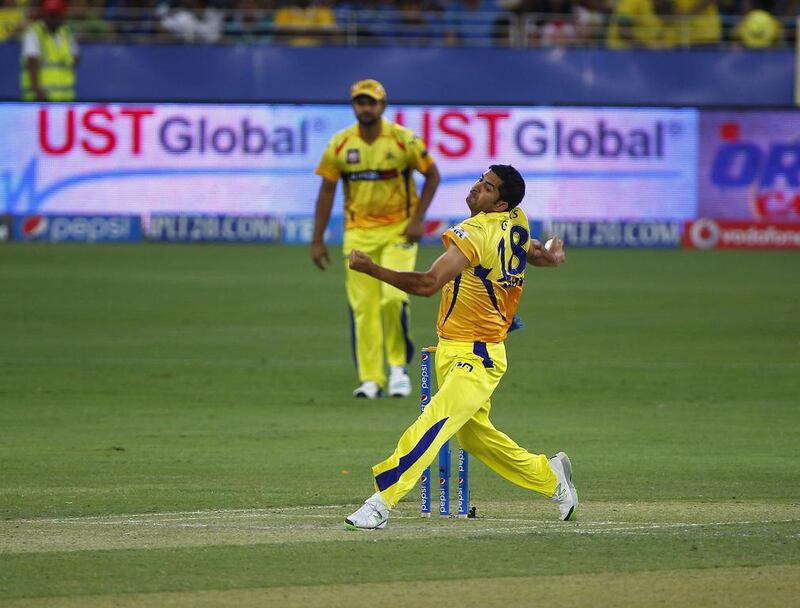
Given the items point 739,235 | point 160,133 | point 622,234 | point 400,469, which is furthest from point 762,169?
point 400,469

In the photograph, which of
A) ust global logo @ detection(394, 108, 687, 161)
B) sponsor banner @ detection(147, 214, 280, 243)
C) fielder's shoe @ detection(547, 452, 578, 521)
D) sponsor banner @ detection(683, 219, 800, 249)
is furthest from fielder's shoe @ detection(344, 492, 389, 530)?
sponsor banner @ detection(683, 219, 800, 249)

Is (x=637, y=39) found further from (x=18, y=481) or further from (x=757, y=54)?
(x=18, y=481)

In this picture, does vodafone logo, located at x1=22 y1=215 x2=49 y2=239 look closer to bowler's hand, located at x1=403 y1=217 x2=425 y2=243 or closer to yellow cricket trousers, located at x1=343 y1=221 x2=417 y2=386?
yellow cricket trousers, located at x1=343 y1=221 x2=417 y2=386

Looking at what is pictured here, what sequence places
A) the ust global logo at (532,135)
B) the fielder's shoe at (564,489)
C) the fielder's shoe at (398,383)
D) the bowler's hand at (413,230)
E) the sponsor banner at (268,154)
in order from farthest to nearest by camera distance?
the ust global logo at (532,135)
the sponsor banner at (268,154)
the fielder's shoe at (398,383)
the bowler's hand at (413,230)
the fielder's shoe at (564,489)

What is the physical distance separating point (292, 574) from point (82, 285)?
46.7ft

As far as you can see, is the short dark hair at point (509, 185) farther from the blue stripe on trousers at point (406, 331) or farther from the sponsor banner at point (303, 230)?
the sponsor banner at point (303, 230)

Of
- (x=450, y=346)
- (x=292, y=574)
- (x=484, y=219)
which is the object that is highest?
(x=484, y=219)

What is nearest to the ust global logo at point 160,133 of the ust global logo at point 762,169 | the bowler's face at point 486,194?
the ust global logo at point 762,169

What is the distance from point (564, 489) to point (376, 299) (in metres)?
5.21

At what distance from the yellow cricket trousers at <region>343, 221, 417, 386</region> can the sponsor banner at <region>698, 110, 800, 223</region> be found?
13.4 m

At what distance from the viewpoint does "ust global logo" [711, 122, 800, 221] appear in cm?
2566

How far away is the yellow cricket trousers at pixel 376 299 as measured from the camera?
516 inches

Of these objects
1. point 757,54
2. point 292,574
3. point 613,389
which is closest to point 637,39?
point 757,54

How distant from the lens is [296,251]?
25375 mm
